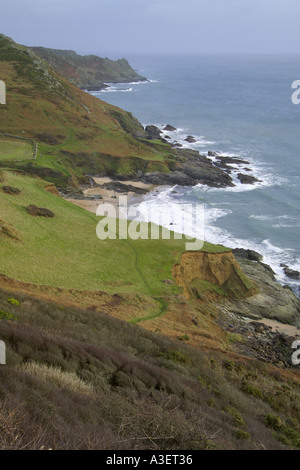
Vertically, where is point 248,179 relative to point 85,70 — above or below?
below

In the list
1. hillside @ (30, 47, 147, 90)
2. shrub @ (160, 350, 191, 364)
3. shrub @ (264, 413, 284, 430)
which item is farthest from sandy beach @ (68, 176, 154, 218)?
hillside @ (30, 47, 147, 90)

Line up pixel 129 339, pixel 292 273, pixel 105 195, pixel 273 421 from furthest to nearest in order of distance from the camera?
1. pixel 105 195
2. pixel 292 273
3. pixel 129 339
4. pixel 273 421

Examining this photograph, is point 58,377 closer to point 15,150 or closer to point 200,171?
point 15,150

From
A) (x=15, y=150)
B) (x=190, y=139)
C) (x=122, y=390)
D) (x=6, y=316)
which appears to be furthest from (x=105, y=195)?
(x=122, y=390)

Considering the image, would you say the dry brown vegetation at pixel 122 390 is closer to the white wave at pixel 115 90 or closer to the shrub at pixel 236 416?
the shrub at pixel 236 416

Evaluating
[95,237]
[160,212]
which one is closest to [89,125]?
[160,212]
